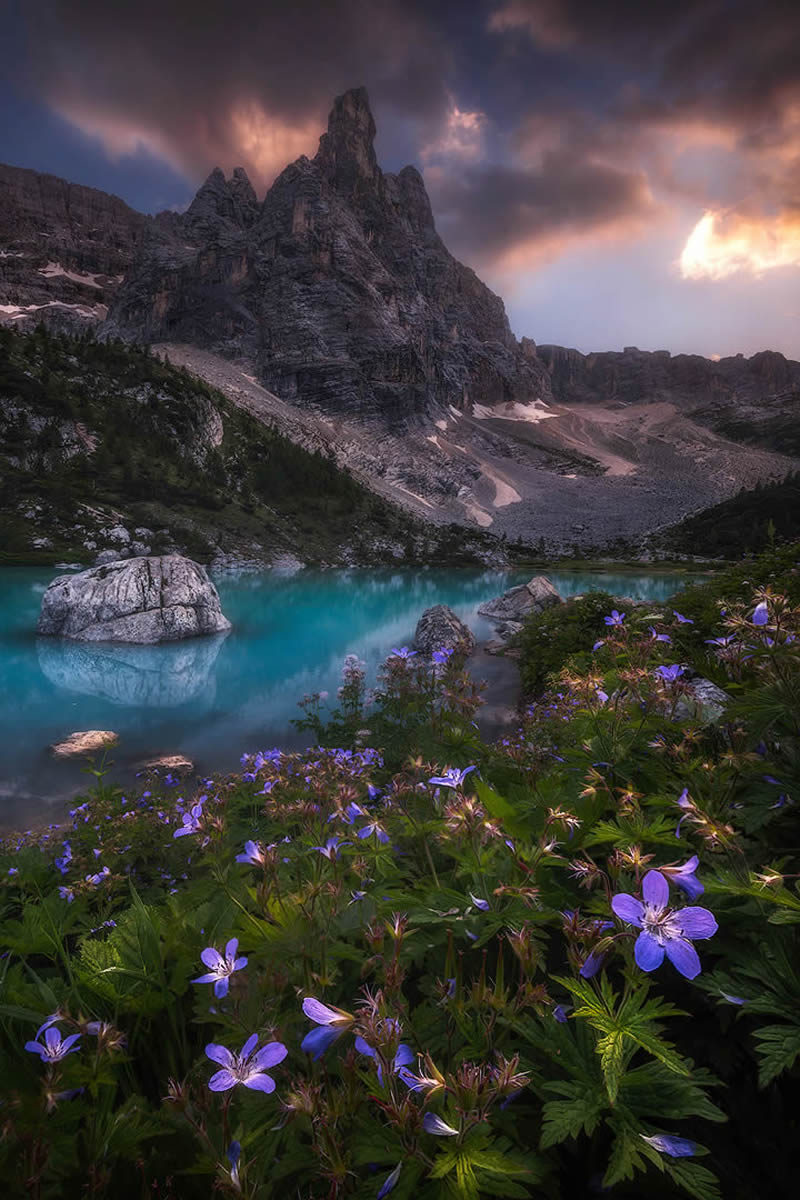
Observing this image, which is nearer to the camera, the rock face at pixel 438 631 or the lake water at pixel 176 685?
the lake water at pixel 176 685

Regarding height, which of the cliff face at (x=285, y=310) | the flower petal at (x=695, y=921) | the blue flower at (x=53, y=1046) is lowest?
the blue flower at (x=53, y=1046)

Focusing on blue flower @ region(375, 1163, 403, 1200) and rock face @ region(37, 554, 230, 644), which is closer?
blue flower @ region(375, 1163, 403, 1200)

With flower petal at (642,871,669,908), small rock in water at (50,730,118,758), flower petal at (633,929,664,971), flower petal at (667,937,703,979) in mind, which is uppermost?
flower petal at (642,871,669,908)

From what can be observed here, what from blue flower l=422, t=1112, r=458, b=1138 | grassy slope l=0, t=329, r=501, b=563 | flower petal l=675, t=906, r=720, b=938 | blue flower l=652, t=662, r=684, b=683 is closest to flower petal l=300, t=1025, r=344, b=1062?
blue flower l=422, t=1112, r=458, b=1138

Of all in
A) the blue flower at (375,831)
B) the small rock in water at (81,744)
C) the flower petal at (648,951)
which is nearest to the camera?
the flower petal at (648,951)

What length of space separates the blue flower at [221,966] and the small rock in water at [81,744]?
14.3 meters

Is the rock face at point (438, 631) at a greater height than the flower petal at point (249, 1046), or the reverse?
the flower petal at point (249, 1046)

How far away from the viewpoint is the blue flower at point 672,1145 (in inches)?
48.9

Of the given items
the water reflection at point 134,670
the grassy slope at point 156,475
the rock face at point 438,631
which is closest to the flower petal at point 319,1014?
the water reflection at point 134,670

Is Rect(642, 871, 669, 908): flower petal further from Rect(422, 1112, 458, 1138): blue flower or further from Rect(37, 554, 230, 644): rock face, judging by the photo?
Rect(37, 554, 230, 644): rock face

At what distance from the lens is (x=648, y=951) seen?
126 centimetres

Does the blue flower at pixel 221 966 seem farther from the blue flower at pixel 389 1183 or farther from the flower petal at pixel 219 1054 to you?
the blue flower at pixel 389 1183

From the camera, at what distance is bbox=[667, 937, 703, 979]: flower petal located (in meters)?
1.23

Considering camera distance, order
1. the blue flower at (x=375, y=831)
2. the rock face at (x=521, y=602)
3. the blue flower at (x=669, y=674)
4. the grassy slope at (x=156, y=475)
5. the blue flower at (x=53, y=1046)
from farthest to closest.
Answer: the grassy slope at (x=156, y=475), the rock face at (x=521, y=602), the blue flower at (x=669, y=674), the blue flower at (x=375, y=831), the blue flower at (x=53, y=1046)
